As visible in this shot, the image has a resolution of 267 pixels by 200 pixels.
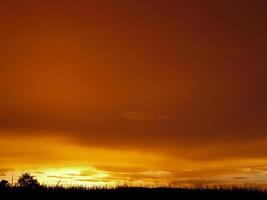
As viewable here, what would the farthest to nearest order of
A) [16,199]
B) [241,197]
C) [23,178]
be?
[23,178]
[241,197]
[16,199]

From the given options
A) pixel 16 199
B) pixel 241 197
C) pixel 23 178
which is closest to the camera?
pixel 16 199

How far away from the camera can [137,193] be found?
987 inches

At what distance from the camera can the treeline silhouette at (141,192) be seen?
971 inches

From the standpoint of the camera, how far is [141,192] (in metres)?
25.3

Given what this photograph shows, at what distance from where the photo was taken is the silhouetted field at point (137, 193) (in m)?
24.5

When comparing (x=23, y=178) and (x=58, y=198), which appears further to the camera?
(x=23, y=178)

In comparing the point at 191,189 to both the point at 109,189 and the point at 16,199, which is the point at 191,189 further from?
the point at 16,199

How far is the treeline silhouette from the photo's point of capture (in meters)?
24.7

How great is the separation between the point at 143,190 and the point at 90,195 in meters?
2.91

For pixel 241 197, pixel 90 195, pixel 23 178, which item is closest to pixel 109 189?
pixel 90 195

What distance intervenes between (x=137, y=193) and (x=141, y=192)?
312mm

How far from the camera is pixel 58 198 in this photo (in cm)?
2384

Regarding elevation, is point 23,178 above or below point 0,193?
above

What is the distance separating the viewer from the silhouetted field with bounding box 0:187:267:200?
24.5 meters
